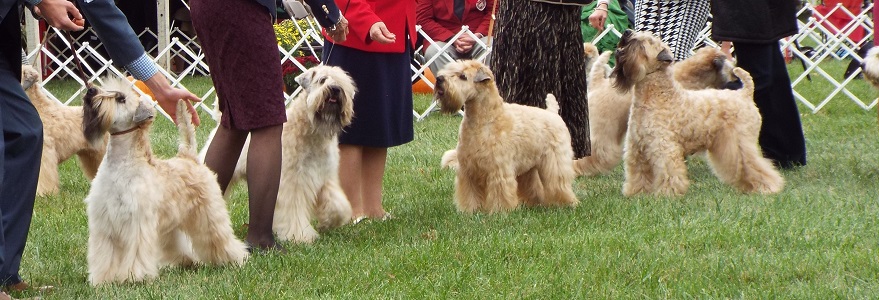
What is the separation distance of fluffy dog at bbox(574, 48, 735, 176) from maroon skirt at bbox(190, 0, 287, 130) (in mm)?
3129

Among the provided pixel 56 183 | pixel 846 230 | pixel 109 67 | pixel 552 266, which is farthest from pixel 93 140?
pixel 109 67

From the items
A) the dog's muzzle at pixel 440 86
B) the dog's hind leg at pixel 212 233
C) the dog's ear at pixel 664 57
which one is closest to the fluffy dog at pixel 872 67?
the dog's ear at pixel 664 57

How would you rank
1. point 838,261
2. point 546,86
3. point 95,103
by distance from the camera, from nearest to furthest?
point 95,103 < point 838,261 < point 546,86

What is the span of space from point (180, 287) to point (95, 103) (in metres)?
0.77

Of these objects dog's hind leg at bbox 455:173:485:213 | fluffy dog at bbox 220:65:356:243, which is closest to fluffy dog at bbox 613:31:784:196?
dog's hind leg at bbox 455:173:485:213

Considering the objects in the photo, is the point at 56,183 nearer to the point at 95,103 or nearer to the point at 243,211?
the point at 243,211

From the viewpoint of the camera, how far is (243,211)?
5727mm

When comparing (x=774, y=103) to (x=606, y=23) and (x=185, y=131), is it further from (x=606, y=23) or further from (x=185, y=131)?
(x=606, y=23)

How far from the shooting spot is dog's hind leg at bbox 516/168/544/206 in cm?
585

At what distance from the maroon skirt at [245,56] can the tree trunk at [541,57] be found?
2.22 metres

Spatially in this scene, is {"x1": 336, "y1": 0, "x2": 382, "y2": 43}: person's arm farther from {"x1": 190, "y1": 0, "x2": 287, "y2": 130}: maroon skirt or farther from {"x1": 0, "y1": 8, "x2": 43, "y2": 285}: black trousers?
{"x1": 0, "y1": 8, "x2": 43, "y2": 285}: black trousers

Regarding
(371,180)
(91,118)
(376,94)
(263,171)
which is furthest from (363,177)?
(91,118)

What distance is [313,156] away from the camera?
4.99 m

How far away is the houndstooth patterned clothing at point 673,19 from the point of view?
6.79m
